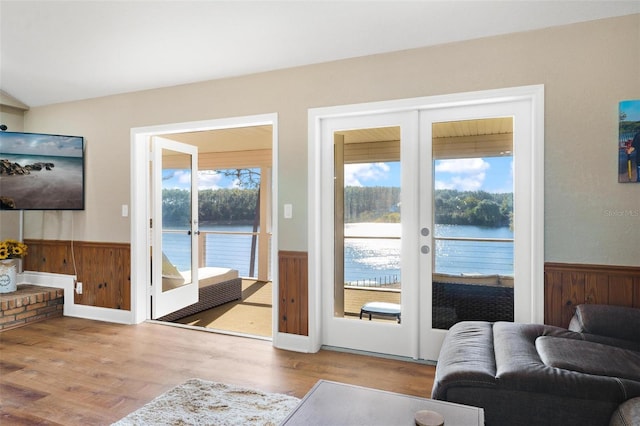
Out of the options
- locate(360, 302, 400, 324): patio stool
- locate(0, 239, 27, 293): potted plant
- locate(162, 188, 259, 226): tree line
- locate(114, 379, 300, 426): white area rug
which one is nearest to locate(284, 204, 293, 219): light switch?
locate(360, 302, 400, 324): patio stool

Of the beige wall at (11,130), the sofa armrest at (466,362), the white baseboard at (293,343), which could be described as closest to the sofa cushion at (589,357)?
the sofa armrest at (466,362)

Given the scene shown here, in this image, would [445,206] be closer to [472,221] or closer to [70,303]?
[472,221]

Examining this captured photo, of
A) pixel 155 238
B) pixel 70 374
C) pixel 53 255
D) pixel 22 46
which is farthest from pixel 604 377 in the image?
pixel 53 255

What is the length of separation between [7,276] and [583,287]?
17.9 ft

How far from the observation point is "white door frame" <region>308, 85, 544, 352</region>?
2.77 metres

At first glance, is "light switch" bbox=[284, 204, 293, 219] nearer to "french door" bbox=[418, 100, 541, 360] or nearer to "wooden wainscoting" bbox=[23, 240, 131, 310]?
"french door" bbox=[418, 100, 541, 360]

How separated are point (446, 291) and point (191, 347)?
223 centimetres

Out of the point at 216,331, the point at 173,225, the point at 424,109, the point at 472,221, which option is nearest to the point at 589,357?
the point at 472,221

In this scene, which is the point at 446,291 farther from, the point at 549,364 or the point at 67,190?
the point at 67,190

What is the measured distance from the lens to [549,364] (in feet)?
6.12

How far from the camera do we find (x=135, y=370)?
302cm

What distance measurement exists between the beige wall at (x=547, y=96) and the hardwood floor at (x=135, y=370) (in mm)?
1033

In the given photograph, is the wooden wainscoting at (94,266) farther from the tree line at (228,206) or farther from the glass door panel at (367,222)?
the tree line at (228,206)

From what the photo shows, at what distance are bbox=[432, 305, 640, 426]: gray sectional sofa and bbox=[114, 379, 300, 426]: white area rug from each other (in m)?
1.00
